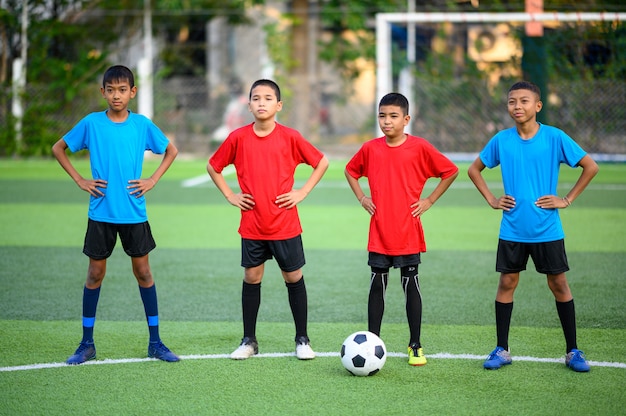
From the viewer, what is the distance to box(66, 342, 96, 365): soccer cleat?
5336 millimetres

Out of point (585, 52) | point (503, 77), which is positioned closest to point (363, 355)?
point (585, 52)

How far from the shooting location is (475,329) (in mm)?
6219

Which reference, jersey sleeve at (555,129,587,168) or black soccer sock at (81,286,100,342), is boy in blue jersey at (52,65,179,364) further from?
jersey sleeve at (555,129,587,168)

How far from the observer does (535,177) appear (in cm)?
521

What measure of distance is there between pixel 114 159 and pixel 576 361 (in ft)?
9.70

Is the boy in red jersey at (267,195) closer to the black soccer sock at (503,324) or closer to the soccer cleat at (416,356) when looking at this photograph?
the soccer cleat at (416,356)

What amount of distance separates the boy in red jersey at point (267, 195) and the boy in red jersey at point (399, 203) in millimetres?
426

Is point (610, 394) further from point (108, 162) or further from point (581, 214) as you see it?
point (581, 214)

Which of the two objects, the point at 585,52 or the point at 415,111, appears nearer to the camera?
the point at 585,52

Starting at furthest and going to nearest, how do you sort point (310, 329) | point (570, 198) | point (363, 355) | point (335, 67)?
point (335, 67)
point (310, 329)
point (570, 198)
point (363, 355)

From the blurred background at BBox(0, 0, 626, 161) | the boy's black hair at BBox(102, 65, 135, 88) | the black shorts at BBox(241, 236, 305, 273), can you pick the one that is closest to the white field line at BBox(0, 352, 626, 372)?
the black shorts at BBox(241, 236, 305, 273)

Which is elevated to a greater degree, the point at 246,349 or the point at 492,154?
the point at 492,154

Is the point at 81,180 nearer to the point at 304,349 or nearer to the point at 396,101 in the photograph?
the point at 304,349

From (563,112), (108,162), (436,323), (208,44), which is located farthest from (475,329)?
(208,44)
